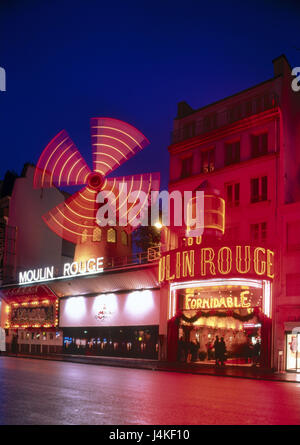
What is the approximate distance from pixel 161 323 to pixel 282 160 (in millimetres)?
11049

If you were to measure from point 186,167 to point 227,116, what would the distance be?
12.5 feet

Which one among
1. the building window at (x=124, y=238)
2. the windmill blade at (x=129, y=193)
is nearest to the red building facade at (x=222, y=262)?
the building window at (x=124, y=238)

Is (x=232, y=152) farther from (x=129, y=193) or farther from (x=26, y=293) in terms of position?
(x=26, y=293)

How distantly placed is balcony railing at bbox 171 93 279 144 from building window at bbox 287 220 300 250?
241 inches

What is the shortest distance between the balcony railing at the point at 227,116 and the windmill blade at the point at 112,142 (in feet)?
8.27

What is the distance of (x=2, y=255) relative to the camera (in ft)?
148

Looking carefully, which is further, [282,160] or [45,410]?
[282,160]

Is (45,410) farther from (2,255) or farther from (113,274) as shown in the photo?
(2,255)

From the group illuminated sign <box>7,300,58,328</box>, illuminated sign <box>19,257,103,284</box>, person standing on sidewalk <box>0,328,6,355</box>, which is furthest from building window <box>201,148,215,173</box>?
person standing on sidewalk <box>0,328,6,355</box>

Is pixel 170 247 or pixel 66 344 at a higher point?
pixel 170 247

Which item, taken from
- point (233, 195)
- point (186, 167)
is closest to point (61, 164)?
point (186, 167)

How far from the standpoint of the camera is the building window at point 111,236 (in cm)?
3594

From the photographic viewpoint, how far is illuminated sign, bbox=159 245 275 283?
22.9 metres

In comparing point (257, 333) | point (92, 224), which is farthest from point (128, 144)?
point (257, 333)
